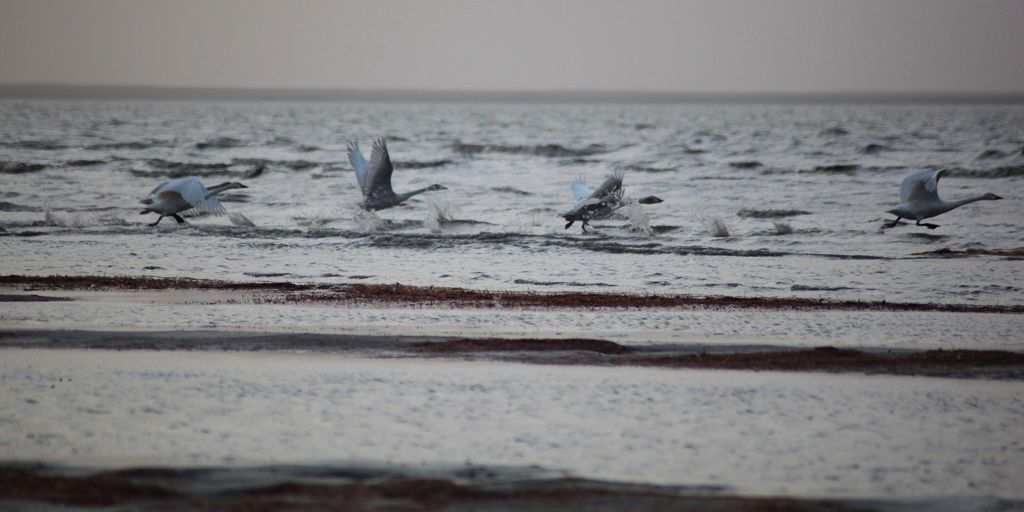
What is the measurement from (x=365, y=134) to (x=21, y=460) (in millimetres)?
53682

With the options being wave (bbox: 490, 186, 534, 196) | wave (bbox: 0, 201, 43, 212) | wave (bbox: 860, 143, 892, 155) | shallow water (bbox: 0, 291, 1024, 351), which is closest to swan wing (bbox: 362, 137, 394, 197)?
wave (bbox: 0, 201, 43, 212)

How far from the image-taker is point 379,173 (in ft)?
59.9

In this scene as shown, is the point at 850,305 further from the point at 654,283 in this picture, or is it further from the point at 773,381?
the point at 773,381

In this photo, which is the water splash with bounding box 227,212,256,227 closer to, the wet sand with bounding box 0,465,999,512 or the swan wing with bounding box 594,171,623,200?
the swan wing with bounding box 594,171,623,200

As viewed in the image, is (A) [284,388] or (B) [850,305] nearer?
(A) [284,388]

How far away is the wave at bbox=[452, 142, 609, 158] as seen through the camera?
140 feet

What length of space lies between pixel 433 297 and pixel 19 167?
2352 centimetres

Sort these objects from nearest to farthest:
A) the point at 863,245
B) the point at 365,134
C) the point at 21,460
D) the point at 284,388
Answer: the point at 21,460 < the point at 284,388 < the point at 863,245 < the point at 365,134

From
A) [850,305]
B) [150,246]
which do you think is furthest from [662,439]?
[150,246]

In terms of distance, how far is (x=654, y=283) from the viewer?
12.1 meters

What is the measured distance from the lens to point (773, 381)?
716cm

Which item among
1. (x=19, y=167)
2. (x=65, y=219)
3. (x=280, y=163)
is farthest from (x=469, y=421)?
(x=280, y=163)

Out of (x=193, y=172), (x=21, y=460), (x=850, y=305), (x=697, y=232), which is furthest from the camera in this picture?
(x=193, y=172)

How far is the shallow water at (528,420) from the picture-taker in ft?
17.7
